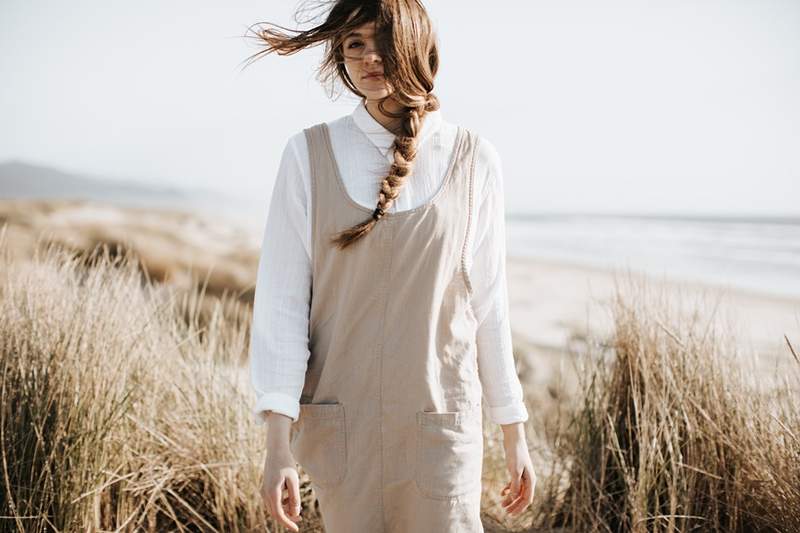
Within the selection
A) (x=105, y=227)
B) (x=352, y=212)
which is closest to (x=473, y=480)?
(x=352, y=212)

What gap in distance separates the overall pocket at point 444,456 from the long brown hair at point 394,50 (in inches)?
15.0

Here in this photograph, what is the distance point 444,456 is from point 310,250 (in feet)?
1.55

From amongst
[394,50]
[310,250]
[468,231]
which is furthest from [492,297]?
[394,50]

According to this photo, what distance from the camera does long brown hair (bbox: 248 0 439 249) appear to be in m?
1.35

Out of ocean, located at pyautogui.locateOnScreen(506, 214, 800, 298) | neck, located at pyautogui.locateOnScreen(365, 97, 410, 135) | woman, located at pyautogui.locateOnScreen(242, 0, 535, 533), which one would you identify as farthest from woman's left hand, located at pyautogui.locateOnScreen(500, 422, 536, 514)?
ocean, located at pyautogui.locateOnScreen(506, 214, 800, 298)

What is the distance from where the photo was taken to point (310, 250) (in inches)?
54.7

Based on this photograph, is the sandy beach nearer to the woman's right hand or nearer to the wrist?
the wrist

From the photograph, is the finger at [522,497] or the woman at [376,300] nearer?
the woman at [376,300]

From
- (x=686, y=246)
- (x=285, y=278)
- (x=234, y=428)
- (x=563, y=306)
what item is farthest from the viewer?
(x=686, y=246)

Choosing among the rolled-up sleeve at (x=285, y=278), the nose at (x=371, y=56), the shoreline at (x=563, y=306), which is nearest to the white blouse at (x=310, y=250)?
the rolled-up sleeve at (x=285, y=278)

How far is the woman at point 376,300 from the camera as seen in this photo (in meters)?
Answer: 1.33

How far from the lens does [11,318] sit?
2207 millimetres

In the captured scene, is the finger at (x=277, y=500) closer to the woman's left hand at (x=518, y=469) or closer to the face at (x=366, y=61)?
the woman's left hand at (x=518, y=469)

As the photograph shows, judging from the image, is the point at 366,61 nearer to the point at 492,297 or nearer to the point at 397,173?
the point at 397,173
